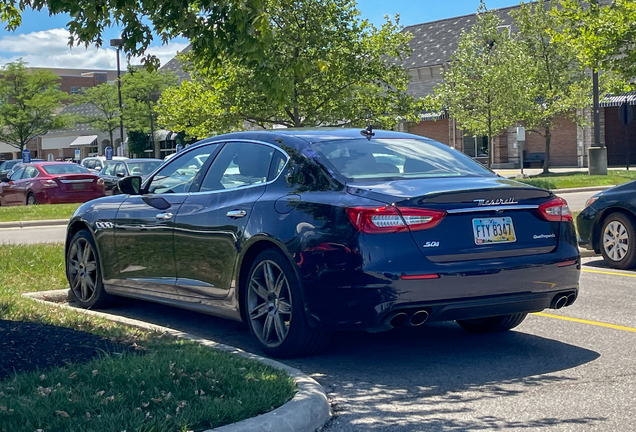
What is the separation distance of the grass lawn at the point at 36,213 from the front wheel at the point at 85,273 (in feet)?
43.0

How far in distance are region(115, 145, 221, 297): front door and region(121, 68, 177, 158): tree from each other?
57.0m

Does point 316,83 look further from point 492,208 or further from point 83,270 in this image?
point 492,208

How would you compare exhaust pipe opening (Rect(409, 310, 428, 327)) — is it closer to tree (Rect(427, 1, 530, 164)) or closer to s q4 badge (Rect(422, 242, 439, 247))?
s q4 badge (Rect(422, 242, 439, 247))

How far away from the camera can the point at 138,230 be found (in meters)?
7.64

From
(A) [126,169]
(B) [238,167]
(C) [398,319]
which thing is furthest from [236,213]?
(A) [126,169]

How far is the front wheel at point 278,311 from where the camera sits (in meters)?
6.02

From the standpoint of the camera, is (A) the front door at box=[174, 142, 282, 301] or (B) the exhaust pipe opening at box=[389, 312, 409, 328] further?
(A) the front door at box=[174, 142, 282, 301]

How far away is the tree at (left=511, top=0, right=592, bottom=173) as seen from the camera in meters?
40.5

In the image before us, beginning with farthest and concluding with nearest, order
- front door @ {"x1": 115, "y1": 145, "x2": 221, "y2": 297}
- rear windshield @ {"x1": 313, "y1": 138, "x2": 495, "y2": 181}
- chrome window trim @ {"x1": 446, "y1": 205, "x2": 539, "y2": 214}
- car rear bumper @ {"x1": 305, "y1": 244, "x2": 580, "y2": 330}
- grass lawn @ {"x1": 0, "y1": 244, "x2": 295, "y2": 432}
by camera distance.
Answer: front door @ {"x1": 115, "y1": 145, "x2": 221, "y2": 297} < rear windshield @ {"x1": 313, "y1": 138, "x2": 495, "y2": 181} < chrome window trim @ {"x1": 446, "y1": 205, "x2": 539, "y2": 214} < car rear bumper @ {"x1": 305, "y1": 244, "x2": 580, "y2": 330} < grass lawn @ {"x1": 0, "y1": 244, "x2": 295, "y2": 432}

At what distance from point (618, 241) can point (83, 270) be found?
6286 millimetres

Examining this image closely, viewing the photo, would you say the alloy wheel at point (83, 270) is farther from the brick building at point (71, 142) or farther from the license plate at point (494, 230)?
the brick building at point (71, 142)

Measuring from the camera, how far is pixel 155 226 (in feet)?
24.4

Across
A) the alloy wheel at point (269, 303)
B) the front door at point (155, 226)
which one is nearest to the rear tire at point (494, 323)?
the alloy wheel at point (269, 303)

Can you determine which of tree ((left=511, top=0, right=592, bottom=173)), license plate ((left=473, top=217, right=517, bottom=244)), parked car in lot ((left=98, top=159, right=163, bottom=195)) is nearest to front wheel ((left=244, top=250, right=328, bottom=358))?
license plate ((left=473, top=217, right=517, bottom=244))
